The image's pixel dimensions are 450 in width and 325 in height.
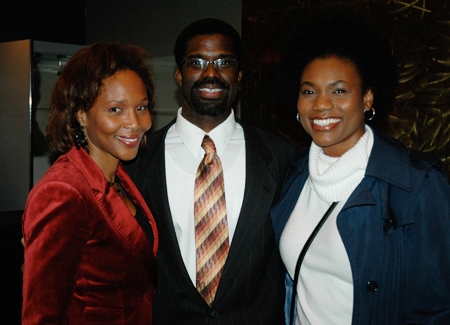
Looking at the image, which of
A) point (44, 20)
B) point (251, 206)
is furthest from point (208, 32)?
point (44, 20)

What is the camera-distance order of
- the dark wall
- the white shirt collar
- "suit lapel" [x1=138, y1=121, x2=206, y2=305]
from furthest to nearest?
the dark wall → the white shirt collar → "suit lapel" [x1=138, y1=121, x2=206, y2=305]

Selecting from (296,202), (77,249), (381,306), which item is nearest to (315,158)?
(296,202)

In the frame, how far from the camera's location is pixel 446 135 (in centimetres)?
335

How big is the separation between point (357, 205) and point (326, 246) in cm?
20

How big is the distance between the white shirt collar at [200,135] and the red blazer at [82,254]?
2.06ft

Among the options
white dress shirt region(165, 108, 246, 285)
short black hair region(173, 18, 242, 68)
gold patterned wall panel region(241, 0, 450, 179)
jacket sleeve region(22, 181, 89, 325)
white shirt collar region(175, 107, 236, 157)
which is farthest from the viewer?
gold patterned wall panel region(241, 0, 450, 179)

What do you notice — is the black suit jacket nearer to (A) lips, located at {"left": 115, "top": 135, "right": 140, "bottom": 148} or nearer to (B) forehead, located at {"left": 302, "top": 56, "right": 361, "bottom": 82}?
(A) lips, located at {"left": 115, "top": 135, "right": 140, "bottom": 148}

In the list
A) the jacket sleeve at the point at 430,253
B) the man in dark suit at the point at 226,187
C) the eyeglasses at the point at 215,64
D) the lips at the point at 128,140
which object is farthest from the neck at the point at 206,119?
the jacket sleeve at the point at 430,253

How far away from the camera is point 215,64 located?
2494 millimetres

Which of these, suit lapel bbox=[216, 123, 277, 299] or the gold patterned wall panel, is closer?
suit lapel bbox=[216, 123, 277, 299]

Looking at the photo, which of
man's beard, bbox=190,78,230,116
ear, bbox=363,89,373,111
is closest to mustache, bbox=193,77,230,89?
man's beard, bbox=190,78,230,116

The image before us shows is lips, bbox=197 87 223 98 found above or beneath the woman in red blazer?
above

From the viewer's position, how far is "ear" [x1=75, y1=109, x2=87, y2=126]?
191 cm

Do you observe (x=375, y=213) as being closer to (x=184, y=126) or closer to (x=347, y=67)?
(x=347, y=67)
